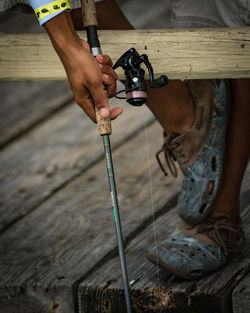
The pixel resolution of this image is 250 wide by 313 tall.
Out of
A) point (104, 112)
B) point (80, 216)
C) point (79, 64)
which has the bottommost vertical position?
point (80, 216)

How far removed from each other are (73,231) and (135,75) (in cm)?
75

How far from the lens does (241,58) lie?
167 centimetres

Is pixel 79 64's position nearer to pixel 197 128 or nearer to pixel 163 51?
pixel 163 51

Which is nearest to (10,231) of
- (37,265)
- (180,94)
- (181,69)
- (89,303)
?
(37,265)

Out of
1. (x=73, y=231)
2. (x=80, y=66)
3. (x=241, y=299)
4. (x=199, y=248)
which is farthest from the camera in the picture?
(x=73, y=231)

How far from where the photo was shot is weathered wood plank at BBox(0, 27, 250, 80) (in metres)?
1.64

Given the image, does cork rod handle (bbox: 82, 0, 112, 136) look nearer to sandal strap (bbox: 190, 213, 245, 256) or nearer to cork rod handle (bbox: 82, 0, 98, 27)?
cork rod handle (bbox: 82, 0, 98, 27)

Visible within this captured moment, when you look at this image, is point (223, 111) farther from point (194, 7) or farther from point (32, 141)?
point (32, 141)

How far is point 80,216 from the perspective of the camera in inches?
89.4

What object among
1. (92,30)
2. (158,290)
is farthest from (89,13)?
(158,290)

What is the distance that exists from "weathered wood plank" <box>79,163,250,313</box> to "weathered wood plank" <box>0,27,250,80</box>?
492 mm

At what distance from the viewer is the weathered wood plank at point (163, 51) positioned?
5.39 ft

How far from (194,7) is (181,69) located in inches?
12.5

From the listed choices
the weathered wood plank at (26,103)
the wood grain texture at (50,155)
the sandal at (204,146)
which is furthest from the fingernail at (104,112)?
the weathered wood plank at (26,103)
